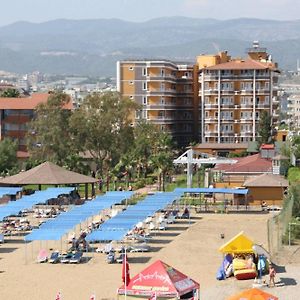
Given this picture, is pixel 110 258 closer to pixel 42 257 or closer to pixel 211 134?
pixel 42 257

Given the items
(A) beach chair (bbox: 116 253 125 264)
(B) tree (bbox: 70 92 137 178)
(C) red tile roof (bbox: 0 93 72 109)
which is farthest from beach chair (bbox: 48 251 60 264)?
(C) red tile roof (bbox: 0 93 72 109)

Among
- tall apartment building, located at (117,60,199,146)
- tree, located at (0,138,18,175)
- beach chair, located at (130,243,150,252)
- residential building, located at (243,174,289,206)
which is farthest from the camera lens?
tall apartment building, located at (117,60,199,146)

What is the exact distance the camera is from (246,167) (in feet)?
198

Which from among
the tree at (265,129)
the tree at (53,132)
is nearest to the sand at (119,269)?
the tree at (53,132)

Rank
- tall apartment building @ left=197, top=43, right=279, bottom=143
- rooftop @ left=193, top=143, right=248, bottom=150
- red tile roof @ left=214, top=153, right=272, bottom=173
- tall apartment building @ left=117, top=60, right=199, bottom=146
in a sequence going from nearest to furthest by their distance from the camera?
red tile roof @ left=214, top=153, right=272, bottom=173 < rooftop @ left=193, top=143, right=248, bottom=150 < tall apartment building @ left=197, top=43, right=279, bottom=143 < tall apartment building @ left=117, top=60, right=199, bottom=146

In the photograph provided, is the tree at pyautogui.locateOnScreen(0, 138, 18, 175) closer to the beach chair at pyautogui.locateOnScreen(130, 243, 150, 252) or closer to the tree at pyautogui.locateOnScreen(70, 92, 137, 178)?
the tree at pyautogui.locateOnScreen(70, 92, 137, 178)

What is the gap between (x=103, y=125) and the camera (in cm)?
6500

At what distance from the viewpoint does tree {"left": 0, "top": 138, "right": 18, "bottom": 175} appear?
6852cm

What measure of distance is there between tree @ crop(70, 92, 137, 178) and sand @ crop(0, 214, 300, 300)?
22.6 meters

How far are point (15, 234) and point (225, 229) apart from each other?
33.4 ft

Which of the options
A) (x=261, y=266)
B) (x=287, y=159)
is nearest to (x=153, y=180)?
(x=287, y=159)

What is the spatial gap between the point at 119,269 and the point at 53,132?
3388cm

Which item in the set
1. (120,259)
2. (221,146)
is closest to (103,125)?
(221,146)

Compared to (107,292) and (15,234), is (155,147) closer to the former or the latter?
(15,234)
